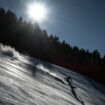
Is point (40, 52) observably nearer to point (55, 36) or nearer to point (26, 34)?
point (26, 34)

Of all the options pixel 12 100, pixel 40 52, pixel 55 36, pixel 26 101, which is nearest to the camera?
A: pixel 12 100

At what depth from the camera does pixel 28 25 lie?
6688 centimetres

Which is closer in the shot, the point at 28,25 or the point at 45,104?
the point at 45,104

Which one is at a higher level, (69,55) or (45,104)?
(69,55)

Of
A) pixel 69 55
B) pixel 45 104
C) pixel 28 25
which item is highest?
pixel 28 25

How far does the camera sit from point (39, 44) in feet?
199

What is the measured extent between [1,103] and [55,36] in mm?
70508

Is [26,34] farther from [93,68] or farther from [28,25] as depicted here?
[93,68]

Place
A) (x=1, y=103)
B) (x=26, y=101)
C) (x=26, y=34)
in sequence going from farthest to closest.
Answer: (x=26, y=34) → (x=26, y=101) → (x=1, y=103)

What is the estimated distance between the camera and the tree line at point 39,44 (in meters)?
55.5

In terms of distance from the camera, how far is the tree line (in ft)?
182

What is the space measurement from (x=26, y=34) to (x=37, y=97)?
5727 centimetres

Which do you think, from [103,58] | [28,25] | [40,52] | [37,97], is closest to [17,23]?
[28,25]

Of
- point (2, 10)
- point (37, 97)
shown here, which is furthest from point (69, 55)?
point (37, 97)
